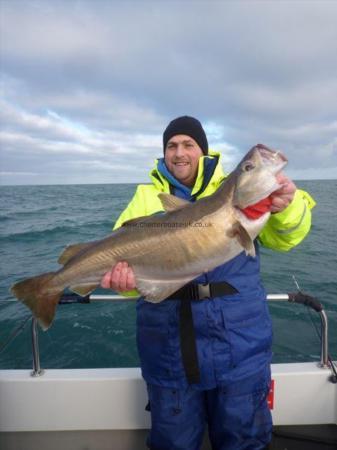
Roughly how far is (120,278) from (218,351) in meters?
1.18

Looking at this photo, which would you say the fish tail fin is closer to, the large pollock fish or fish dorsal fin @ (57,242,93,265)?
the large pollock fish

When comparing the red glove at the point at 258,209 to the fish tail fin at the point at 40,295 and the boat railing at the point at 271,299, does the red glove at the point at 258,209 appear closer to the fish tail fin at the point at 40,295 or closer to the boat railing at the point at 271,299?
the boat railing at the point at 271,299

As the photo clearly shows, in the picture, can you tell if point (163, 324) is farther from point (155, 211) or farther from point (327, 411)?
point (327, 411)

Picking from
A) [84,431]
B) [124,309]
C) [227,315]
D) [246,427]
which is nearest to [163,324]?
[227,315]

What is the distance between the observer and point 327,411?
4.08 metres

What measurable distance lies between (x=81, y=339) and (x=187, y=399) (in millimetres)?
6293

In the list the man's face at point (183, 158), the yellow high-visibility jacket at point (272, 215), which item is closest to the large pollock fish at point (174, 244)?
the yellow high-visibility jacket at point (272, 215)

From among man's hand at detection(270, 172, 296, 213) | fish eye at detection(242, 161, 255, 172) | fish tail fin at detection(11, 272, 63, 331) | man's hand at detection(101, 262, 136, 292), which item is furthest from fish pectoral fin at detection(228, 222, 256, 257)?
fish tail fin at detection(11, 272, 63, 331)

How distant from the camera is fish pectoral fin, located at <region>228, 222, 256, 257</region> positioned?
3080 mm

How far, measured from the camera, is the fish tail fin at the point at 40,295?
11.6 feet

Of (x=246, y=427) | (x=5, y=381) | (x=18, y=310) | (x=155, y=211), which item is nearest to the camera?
(x=246, y=427)

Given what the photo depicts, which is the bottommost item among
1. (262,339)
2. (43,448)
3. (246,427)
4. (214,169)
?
(43,448)

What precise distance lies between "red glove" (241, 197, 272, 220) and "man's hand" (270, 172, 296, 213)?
0.04m

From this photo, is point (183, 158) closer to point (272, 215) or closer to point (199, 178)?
point (199, 178)
